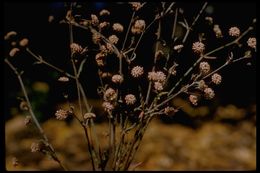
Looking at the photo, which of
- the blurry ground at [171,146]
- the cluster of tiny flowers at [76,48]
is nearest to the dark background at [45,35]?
the blurry ground at [171,146]

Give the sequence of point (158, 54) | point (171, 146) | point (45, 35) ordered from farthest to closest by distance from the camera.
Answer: point (45, 35) → point (171, 146) → point (158, 54)

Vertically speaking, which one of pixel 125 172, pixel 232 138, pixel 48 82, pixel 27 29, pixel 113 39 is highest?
pixel 113 39

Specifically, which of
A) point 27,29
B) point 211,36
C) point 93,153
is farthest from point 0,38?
point 93,153

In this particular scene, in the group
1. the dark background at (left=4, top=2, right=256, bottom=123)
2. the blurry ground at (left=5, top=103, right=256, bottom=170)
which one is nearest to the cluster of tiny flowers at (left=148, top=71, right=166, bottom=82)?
the blurry ground at (left=5, top=103, right=256, bottom=170)

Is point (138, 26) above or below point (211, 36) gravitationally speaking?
above

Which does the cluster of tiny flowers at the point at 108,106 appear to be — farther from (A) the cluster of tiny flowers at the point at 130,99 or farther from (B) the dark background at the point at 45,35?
(B) the dark background at the point at 45,35

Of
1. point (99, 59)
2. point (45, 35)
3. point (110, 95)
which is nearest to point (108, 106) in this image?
point (110, 95)

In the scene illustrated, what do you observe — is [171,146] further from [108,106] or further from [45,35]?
[108,106]

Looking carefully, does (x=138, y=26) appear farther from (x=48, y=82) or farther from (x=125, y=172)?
(x=48, y=82)

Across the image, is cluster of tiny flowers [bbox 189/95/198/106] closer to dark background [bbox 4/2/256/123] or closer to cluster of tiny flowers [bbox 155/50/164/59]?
cluster of tiny flowers [bbox 155/50/164/59]
